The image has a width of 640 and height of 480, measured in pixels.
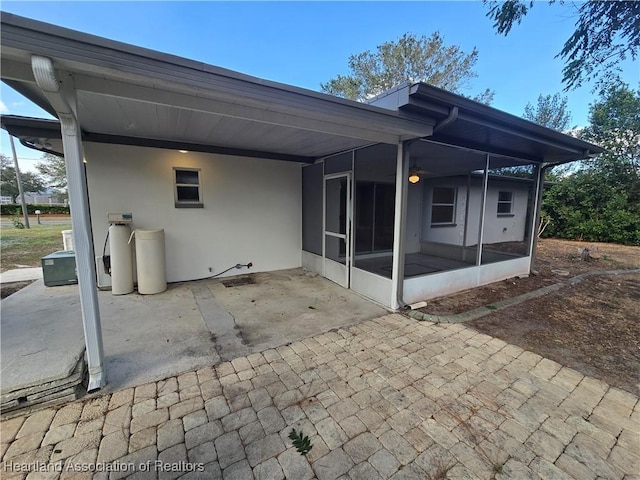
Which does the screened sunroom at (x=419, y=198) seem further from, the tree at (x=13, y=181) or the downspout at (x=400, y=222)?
the tree at (x=13, y=181)

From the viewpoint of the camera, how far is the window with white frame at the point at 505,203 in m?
10.4

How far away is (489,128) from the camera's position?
3.64 m

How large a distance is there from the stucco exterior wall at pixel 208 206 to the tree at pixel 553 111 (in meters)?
19.8

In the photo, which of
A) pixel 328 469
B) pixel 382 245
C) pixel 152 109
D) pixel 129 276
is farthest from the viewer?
pixel 382 245

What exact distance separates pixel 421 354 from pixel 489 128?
305cm

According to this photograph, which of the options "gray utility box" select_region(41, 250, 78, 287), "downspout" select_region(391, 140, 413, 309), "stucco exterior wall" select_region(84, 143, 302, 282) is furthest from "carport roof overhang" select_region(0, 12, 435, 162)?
"gray utility box" select_region(41, 250, 78, 287)

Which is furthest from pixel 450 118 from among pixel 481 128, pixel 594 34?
pixel 594 34

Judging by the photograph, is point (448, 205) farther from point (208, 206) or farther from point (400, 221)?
point (208, 206)

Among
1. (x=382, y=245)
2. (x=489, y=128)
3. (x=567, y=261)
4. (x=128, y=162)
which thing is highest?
(x=489, y=128)

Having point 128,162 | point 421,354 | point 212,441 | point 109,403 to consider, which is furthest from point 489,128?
point 128,162

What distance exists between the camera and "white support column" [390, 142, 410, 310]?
3.62 meters

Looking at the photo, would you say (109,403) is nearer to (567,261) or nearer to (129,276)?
(129,276)

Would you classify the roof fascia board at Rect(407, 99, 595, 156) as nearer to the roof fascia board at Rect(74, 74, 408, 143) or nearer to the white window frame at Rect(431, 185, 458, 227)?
the roof fascia board at Rect(74, 74, 408, 143)

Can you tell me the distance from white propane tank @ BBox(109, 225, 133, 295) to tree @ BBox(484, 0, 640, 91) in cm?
609
